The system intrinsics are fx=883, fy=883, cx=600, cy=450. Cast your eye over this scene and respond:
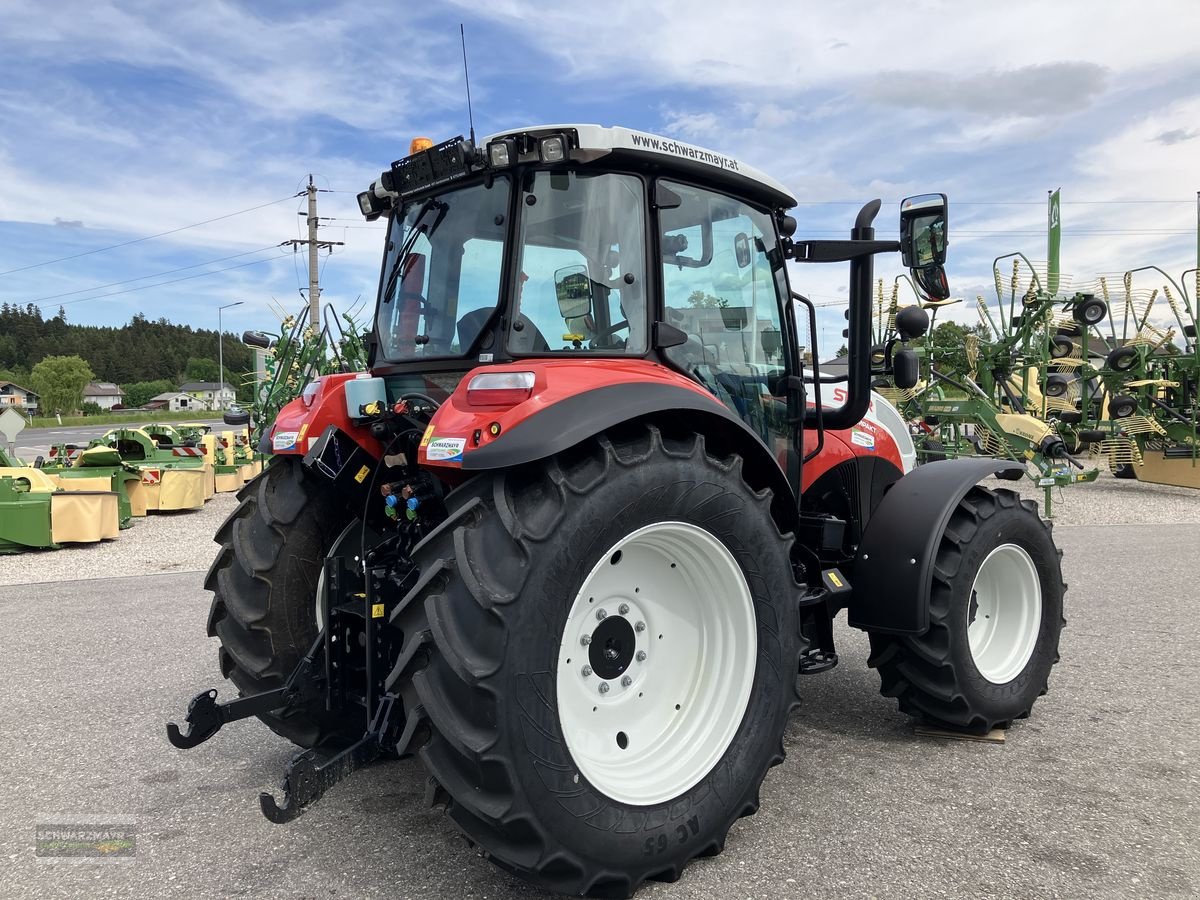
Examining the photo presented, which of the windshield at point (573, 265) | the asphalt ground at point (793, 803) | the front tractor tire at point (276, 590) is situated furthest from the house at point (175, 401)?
the windshield at point (573, 265)

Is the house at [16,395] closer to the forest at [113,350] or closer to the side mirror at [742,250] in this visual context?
the forest at [113,350]

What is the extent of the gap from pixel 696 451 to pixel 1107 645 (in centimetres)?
396

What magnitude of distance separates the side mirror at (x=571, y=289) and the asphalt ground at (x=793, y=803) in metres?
1.77

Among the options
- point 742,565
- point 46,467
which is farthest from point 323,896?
point 46,467

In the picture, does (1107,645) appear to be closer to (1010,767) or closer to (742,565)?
(1010,767)

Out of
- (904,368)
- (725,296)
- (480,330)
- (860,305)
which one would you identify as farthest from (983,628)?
(480,330)

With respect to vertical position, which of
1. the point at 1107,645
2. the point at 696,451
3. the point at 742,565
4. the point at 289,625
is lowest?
the point at 1107,645

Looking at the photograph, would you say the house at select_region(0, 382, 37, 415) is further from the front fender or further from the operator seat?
the front fender

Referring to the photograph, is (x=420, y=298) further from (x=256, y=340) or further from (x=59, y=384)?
(x=59, y=384)

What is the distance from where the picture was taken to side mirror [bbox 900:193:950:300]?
10.8 ft

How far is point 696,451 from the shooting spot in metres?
2.70

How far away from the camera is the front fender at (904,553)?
3.58m

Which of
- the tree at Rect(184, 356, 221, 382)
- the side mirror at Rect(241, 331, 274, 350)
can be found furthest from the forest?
the side mirror at Rect(241, 331, 274, 350)

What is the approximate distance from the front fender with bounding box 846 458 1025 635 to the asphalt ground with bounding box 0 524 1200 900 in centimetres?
57
